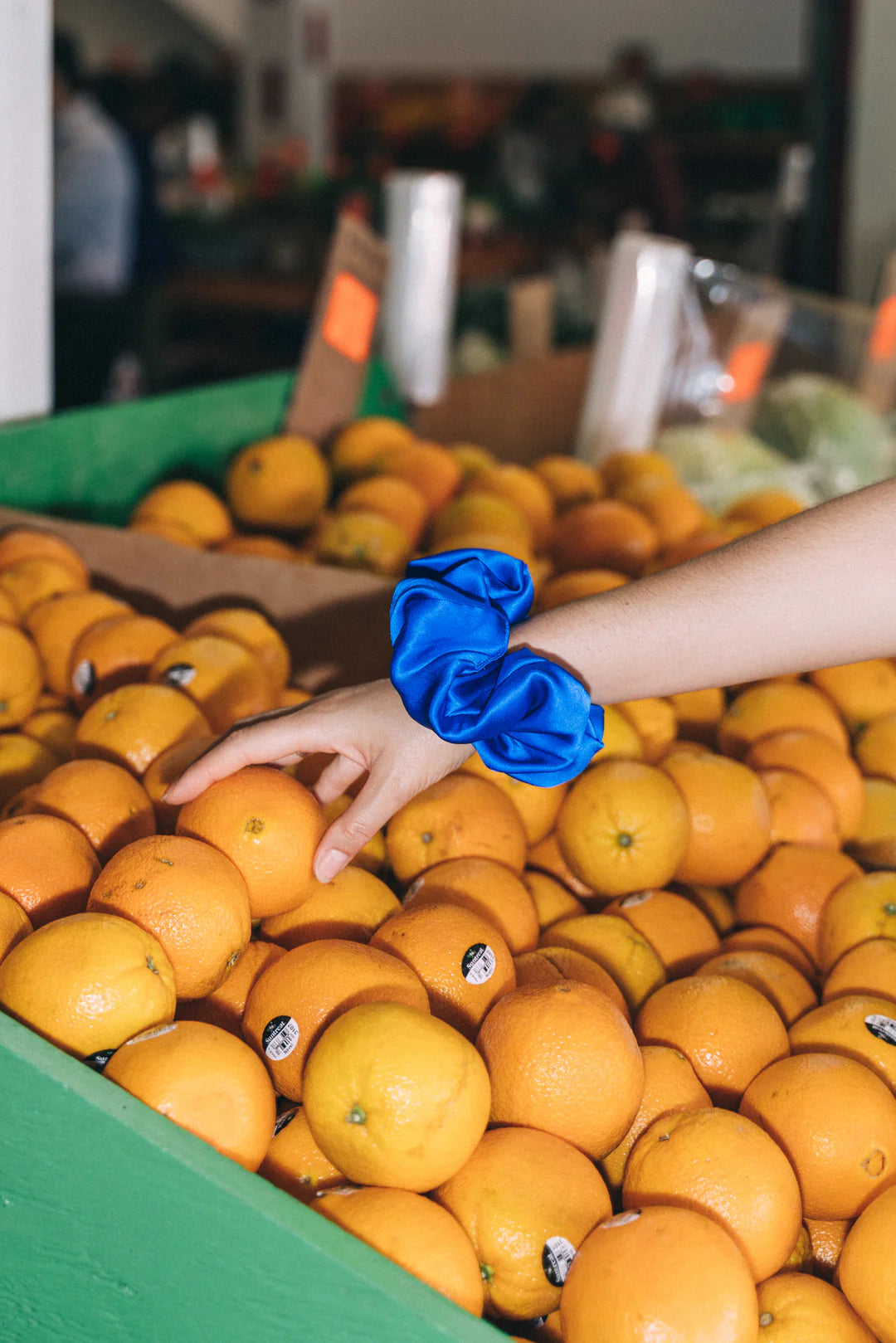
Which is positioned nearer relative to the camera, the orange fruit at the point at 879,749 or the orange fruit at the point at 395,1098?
the orange fruit at the point at 395,1098

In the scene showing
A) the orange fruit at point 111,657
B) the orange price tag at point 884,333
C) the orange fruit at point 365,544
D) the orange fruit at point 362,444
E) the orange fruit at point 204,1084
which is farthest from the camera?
the orange price tag at point 884,333

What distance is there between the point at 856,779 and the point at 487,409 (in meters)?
1.53

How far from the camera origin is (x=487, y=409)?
2703 millimetres

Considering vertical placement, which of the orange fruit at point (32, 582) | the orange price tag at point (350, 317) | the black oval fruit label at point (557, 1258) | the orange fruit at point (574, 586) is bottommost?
the black oval fruit label at point (557, 1258)

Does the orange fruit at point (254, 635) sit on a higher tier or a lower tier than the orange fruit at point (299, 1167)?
higher

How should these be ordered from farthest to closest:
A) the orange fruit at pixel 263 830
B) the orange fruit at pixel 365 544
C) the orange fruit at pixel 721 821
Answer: the orange fruit at pixel 365 544 → the orange fruit at pixel 721 821 → the orange fruit at pixel 263 830

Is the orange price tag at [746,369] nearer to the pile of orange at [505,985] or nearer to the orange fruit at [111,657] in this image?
the pile of orange at [505,985]

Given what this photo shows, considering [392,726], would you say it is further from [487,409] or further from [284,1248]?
[487,409]

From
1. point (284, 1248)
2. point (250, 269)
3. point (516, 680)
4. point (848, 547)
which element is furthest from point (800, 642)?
point (250, 269)

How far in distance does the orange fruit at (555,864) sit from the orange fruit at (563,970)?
7.6 inches

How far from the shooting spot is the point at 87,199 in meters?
4.55

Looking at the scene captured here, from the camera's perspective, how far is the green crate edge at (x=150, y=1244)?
70cm

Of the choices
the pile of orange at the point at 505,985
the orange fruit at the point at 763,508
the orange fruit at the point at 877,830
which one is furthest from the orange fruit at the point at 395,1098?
the orange fruit at the point at 763,508

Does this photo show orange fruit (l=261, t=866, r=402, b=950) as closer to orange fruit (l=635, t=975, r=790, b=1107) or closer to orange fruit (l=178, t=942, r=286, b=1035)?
orange fruit (l=178, t=942, r=286, b=1035)
